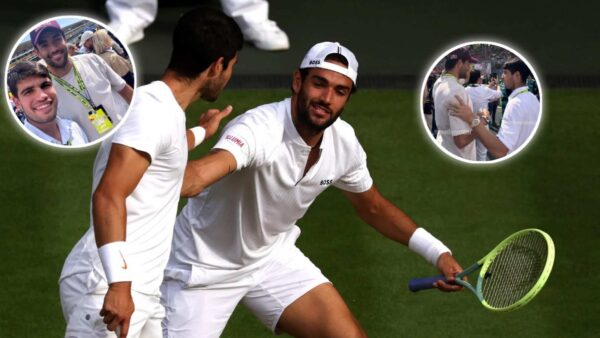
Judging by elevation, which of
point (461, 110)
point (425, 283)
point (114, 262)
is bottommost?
point (425, 283)

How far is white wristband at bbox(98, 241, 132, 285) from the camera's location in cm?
615

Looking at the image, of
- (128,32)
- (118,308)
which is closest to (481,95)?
(118,308)

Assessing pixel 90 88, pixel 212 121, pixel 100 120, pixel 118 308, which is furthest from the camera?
pixel 212 121

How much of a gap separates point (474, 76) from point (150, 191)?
207cm

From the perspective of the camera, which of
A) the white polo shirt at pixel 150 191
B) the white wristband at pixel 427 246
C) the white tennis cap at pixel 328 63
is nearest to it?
the white polo shirt at pixel 150 191

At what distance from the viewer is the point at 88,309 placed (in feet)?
21.3

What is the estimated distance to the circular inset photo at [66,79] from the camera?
22.5ft

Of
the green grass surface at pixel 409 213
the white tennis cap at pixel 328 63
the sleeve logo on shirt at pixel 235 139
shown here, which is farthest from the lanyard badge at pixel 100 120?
the green grass surface at pixel 409 213

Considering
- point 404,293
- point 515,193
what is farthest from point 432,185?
point 404,293

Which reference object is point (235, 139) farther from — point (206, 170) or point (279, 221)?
point (279, 221)

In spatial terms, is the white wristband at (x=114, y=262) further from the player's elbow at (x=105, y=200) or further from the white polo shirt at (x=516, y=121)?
the white polo shirt at (x=516, y=121)

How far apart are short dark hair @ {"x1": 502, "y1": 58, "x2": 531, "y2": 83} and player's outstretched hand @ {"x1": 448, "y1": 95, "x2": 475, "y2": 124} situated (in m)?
0.34

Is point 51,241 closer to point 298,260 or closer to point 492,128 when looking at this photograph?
point 298,260

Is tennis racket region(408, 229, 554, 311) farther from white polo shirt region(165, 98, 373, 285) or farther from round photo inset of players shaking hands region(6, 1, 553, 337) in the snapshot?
white polo shirt region(165, 98, 373, 285)
